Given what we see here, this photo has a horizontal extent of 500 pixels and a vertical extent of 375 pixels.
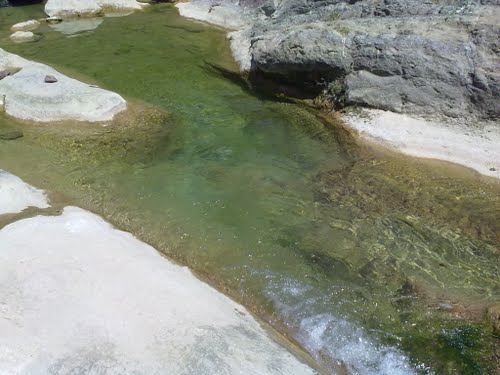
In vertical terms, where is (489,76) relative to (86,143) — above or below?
above

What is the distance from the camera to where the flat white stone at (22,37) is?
20156 millimetres

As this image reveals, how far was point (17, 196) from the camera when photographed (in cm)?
927

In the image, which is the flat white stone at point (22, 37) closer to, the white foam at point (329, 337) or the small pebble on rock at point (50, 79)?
the small pebble on rock at point (50, 79)

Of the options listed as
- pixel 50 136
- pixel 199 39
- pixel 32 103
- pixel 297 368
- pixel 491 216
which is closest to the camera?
pixel 297 368

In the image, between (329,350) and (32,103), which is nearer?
(329,350)

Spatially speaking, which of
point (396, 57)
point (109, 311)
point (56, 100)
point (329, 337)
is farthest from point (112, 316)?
point (396, 57)

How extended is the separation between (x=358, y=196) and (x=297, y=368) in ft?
15.2

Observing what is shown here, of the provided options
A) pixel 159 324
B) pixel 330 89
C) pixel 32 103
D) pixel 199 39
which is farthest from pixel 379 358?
pixel 199 39

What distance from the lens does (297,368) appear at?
6195 mm

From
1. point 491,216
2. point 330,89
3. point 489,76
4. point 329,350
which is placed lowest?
point 329,350

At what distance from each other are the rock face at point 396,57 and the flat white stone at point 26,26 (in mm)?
11613

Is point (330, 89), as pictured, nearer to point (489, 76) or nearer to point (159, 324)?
point (489, 76)

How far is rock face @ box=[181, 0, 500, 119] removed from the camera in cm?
1195

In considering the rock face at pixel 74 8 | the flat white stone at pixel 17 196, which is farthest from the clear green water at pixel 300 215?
the rock face at pixel 74 8
